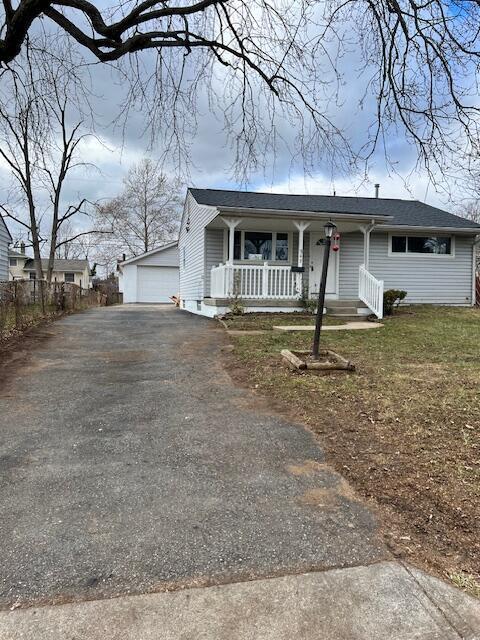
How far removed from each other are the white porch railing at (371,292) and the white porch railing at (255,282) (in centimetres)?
187

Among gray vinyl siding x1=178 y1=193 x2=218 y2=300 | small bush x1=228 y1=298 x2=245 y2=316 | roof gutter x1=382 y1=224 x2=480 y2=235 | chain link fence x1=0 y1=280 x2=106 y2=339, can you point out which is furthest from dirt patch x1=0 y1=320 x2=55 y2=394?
roof gutter x1=382 y1=224 x2=480 y2=235

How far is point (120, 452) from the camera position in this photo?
344 centimetres

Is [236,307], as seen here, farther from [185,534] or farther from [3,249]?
[3,249]

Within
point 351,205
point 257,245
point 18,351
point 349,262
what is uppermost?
point 351,205

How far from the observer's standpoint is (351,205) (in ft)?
54.5

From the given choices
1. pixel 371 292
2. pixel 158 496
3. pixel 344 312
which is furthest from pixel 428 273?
pixel 158 496

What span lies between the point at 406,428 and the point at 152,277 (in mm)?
26199

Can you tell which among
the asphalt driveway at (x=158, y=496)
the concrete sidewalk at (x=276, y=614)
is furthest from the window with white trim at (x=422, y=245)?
the concrete sidewalk at (x=276, y=614)

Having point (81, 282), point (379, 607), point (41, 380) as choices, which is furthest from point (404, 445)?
point (81, 282)

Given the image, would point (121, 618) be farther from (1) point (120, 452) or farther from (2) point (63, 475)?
(1) point (120, 452)

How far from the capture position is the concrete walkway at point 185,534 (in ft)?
5.82

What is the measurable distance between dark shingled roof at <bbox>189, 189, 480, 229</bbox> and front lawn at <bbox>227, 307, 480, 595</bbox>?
7.76 m

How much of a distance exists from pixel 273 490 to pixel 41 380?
13.1 ft

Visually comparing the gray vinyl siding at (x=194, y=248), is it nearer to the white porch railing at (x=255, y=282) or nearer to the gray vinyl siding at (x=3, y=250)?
the white porch railing at (x=255, y=282)
